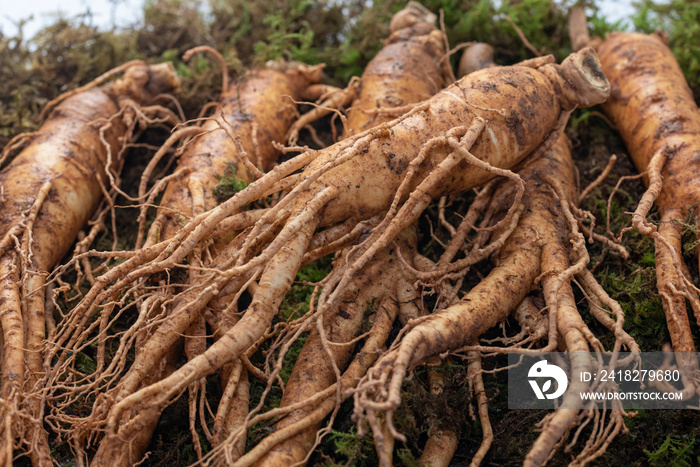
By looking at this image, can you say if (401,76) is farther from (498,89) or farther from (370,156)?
(370,156)

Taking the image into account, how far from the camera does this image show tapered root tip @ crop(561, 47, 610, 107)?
2390 mm

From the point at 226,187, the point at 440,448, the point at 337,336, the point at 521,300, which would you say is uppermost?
the point at 226,187

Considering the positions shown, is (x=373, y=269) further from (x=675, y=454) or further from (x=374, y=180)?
(x=675, y=454)

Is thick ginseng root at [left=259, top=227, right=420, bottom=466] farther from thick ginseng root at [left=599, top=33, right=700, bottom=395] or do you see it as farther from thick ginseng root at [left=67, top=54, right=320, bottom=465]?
thick ginseng root at [left=599, top=33, right=700, bottom=395]

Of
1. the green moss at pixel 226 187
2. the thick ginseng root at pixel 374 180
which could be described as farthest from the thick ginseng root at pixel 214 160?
the thick ginseng root at pixel 374 180

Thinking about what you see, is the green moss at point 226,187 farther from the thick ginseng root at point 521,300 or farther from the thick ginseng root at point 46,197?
the thick ginseng root at point 521,300

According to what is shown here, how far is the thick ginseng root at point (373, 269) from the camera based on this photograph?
187 centimetres

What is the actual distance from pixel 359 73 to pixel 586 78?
5.32 ft

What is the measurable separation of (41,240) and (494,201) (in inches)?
83.3

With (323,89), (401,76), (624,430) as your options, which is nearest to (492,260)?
(624,430)

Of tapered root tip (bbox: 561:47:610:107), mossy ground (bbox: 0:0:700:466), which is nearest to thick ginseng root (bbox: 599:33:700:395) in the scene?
mossy ground (bbox: 0:0:700:466)

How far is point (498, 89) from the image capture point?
228 centimetres

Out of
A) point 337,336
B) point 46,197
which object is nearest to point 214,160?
point 46,197

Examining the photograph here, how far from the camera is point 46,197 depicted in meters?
2.48
